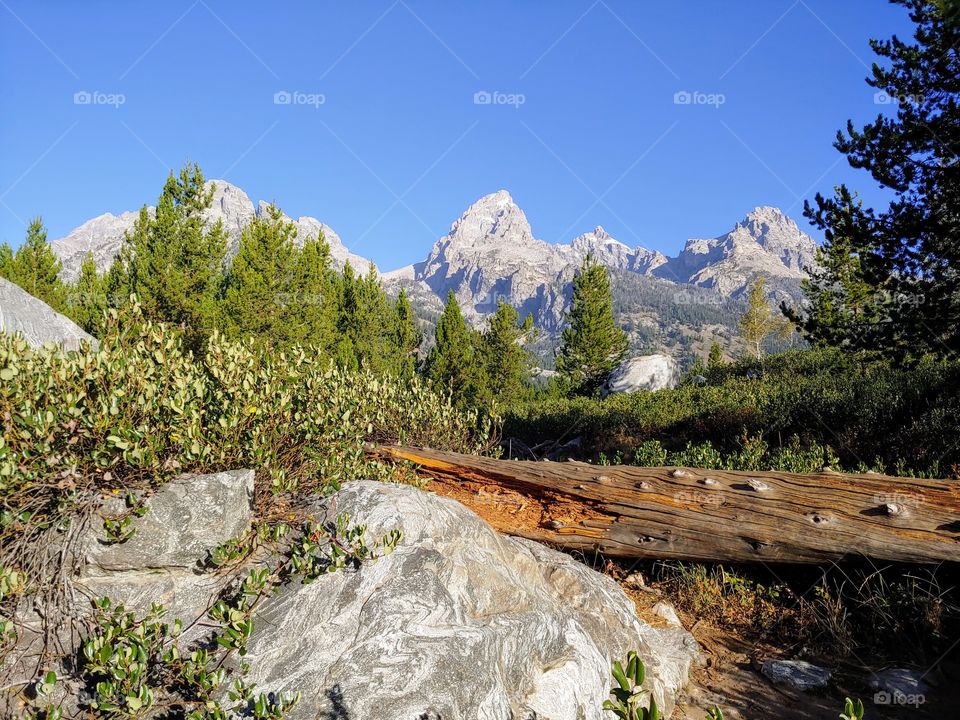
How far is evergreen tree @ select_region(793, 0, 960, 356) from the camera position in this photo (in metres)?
9.55

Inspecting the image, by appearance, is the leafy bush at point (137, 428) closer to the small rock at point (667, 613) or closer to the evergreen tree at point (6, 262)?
the small rock at point (667, 613)

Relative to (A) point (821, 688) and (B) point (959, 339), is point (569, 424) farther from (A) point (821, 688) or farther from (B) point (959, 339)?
(A) point (821, 688)

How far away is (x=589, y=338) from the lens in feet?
134

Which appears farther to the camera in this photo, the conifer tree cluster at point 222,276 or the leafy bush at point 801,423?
the conifer tree cluster at point 222,276

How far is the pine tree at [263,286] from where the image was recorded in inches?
989

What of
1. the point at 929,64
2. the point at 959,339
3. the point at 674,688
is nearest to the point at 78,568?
the point at 674,688

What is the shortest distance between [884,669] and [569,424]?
44.6ft

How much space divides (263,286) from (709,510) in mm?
23307

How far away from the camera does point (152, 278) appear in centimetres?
2547

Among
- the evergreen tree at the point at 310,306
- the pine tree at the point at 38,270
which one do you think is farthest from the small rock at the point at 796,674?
the pine tree at the point at 38,270

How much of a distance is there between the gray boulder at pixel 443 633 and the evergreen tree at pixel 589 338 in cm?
3622

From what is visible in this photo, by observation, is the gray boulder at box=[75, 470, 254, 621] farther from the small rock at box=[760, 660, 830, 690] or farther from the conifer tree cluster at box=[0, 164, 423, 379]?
the conifer tree cluster at box=[0, 164, 423, 379]

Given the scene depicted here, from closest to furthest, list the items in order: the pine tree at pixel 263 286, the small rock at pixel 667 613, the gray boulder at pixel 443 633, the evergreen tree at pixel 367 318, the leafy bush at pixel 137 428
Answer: the gray boulder at pixel 443 633
the leafy bush at pixel 137 428
the small rock at pixel 667 613
the pine tree at pixel 263 286
the evergreen tree at pixel 367 318

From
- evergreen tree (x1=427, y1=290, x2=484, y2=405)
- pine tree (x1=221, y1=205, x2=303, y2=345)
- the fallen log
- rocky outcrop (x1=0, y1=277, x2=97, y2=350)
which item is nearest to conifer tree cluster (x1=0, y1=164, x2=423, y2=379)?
pine tree (x1=221, y1=205, x2=303, y2=345)
